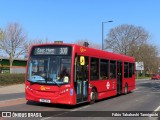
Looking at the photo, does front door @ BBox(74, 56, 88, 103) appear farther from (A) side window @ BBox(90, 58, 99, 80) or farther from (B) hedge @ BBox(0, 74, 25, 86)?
(B) hedge @ BBox(0, 74, 25, 86)

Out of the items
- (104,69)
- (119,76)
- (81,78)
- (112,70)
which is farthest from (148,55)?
(81,78)

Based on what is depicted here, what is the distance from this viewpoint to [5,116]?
41.5 feet

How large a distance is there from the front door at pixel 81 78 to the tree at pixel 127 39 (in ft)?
239

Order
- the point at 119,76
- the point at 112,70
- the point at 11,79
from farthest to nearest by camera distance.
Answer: the point at 11,79 < the point at 119,76 < the point at 112,70

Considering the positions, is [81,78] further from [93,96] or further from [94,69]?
[93,96]

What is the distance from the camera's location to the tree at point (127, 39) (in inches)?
3536

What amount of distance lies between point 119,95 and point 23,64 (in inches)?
2254

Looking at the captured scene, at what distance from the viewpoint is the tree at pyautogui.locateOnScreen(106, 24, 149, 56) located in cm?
8981

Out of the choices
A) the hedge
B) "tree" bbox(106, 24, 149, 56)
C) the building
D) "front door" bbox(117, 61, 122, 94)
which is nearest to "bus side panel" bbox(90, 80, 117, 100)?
"front door" bbox(117, 61, 122, 94)

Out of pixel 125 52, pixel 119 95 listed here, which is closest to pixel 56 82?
pixel 119 95

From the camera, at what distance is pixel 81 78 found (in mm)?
16250

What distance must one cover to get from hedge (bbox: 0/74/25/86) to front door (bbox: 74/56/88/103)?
23490 millimetres

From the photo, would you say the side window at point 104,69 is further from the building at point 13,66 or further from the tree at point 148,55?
the tree at point 148,55

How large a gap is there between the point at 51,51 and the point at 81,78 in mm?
1837
